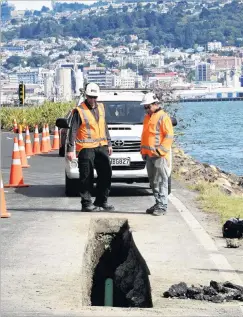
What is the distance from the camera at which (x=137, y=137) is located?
19688 mm

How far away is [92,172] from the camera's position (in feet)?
56.9

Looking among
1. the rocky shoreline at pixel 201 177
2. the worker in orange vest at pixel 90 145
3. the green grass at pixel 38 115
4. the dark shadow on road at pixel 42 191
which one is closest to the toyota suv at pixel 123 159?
the dark shadow on road at pixel 42 191

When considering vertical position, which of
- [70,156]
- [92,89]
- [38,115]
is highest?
[92,89]

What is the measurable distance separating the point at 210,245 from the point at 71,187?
6265 mm

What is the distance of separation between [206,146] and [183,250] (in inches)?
1739

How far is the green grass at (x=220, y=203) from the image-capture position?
16953 mm

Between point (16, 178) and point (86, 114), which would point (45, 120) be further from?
point (86, 114)

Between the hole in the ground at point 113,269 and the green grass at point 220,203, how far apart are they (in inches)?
65.0

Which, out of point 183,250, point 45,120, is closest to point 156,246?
point 183,250

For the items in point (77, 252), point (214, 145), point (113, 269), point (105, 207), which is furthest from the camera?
point (214, 145)

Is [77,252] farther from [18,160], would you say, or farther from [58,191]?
[18,160]

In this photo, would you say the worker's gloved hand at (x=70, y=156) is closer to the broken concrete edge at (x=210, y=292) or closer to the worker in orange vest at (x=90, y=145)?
the worker in orange vest at (x=90, y=145)

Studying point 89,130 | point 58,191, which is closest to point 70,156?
point 89,130

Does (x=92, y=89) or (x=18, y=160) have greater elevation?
(x=92, y=89)
